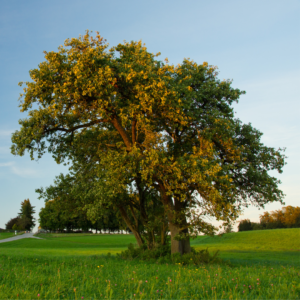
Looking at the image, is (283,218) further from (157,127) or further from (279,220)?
(157,127)

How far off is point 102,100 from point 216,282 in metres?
11.5

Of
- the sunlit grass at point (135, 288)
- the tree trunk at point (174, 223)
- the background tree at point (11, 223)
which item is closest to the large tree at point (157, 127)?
the tree trunk at point (174, 223)

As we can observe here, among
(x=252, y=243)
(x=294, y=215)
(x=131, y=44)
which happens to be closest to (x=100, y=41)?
(x=131, y=44)

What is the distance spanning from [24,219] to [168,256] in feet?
339

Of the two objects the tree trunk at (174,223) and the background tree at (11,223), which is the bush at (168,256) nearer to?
the tree trunk at (174,223)

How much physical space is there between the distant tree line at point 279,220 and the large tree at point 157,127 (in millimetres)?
59672

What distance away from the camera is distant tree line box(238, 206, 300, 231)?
244 feet

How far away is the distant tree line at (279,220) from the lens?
244 feet

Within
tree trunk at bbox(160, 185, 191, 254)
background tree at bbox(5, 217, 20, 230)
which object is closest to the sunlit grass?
tree trunk at bbox(160, 185, 191, 254)

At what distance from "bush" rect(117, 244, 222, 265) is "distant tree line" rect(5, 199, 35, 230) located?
96.5 m

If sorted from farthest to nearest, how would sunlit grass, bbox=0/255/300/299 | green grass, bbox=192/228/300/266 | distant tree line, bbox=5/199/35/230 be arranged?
distant tree line, bbox=5/199/35/230 → green grass, bbox=192/228/300/266 → sunlit grass, bbox=0/255/300/299

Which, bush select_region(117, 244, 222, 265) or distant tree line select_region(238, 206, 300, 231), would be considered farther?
distant tree line select_region(238, 206, 300, 231)

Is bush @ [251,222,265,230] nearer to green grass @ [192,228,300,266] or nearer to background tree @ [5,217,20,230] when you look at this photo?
green grass @ [192,228,300,266]

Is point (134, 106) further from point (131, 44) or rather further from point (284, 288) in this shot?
point (284, 288)
